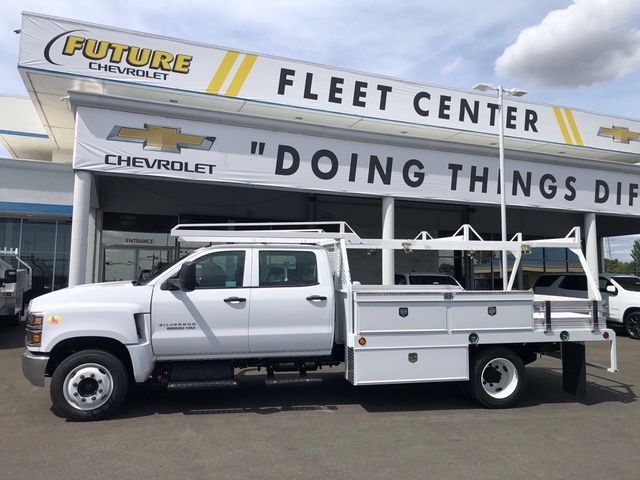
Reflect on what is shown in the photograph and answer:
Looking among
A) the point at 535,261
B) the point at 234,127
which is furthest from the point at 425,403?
the point at 535,261

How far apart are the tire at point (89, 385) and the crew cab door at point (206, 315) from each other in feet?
1.79

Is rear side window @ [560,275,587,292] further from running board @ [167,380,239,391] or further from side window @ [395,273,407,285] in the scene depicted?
running board @ [167,380,239,391]

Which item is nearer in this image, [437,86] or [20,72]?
[20,72]

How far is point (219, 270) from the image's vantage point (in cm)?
655

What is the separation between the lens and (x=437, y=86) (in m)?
16.3

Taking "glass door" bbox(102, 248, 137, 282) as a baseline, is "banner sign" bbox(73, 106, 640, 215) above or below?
above

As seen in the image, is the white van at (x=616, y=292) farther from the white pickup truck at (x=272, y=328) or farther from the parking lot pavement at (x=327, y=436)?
the white pickup truck at (x=272, y=328)

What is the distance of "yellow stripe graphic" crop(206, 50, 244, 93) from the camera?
1366 cm

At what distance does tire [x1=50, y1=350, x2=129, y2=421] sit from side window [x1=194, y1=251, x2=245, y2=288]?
139 centimetres

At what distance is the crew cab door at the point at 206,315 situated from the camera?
6.24m

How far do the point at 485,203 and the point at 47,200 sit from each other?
12.9 metres

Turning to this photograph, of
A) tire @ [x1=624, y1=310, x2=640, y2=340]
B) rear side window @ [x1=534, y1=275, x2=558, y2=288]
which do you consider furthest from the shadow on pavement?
rear side window @ [x1=534, y1=275, x2=558, y2=288]

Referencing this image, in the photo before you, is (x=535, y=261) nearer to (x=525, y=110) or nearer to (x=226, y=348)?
(x=525, y=110)

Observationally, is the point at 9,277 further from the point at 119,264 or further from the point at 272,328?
the point at 272,328
